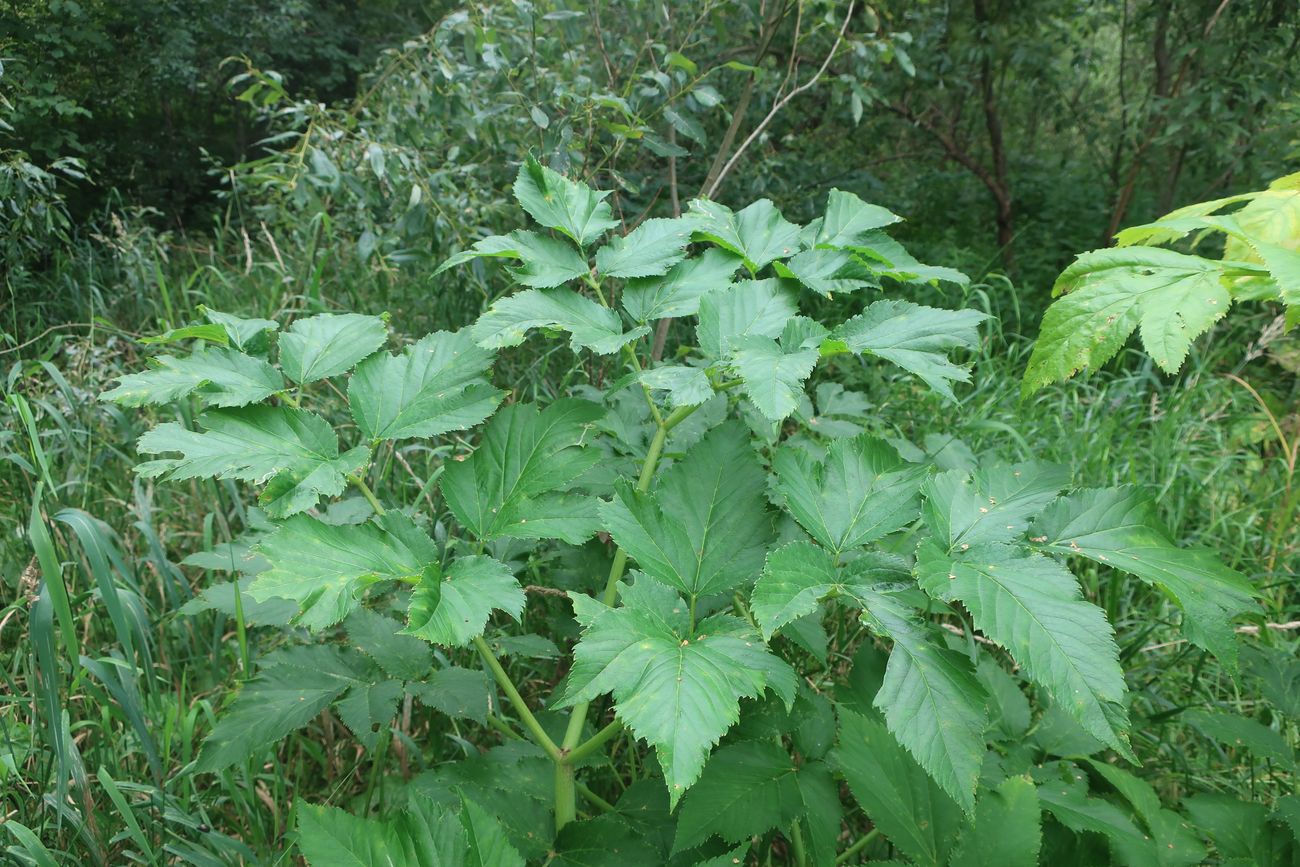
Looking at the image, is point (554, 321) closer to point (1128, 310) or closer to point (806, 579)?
point (806, 579)

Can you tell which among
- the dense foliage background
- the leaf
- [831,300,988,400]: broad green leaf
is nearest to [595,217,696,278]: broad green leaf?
[831,300,988,400]: broad green leaf

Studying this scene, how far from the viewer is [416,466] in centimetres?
263

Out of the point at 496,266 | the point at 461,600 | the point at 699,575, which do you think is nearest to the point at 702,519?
the point at 699,575

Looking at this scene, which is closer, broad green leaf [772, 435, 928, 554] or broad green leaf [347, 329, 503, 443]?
broad green leaf [772, 435, 928, 554]

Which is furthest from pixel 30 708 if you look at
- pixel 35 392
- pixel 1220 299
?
pixel 1220 299

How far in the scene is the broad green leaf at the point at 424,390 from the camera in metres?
1.02

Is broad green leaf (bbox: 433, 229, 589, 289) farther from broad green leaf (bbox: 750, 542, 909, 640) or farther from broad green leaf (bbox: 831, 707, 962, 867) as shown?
broad green leaf (bbox: 831, 707, 962, 867)

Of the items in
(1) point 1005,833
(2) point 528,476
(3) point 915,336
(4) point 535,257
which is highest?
(4) point 535,257

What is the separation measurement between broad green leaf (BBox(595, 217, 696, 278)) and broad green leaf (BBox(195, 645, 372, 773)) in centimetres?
67

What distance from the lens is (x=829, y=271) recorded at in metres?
1.11

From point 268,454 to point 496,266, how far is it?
1.97 metres

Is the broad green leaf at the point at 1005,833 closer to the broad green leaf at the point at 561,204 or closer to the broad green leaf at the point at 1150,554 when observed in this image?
the broad green leaf at the point at 1150,554

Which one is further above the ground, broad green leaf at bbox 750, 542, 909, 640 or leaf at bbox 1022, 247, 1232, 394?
leaf at bbox 1022, 247, 1232, 394

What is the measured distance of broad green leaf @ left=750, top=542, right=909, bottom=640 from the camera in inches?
30.9
